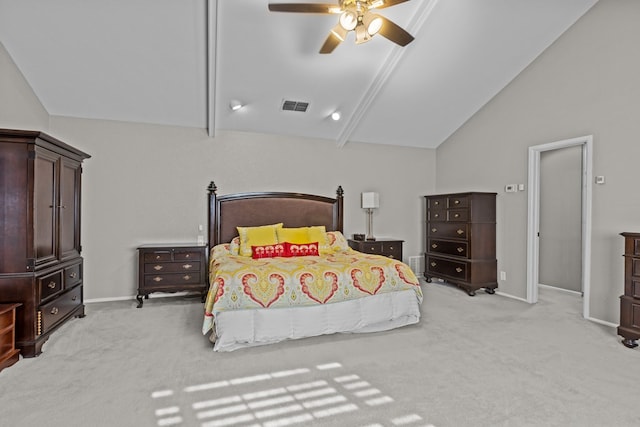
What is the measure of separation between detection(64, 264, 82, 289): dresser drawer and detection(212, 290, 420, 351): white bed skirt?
1.80 metres

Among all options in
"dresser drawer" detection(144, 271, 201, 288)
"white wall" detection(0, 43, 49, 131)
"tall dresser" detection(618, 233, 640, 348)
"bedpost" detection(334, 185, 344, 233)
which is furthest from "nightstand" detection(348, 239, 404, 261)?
"white wall" detection(0, 43, 49, 131)

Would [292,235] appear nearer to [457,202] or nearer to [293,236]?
[293,236]

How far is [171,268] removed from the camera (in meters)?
4.62

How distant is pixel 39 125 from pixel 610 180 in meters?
6.70

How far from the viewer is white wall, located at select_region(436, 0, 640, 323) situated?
370 centimetres

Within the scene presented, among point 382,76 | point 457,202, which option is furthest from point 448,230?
point 382,76

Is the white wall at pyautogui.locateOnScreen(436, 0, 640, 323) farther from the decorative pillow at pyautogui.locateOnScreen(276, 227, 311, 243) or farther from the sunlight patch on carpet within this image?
the sunlight patch on carpet

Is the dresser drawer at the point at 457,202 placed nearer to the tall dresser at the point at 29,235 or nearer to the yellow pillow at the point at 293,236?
the yellow pillow at the point at 293,236

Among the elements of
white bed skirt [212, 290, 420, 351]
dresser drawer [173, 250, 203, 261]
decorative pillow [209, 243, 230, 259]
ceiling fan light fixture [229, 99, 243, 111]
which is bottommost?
white bed skirt [212, 290, 420, 351]

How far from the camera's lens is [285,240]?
195 inches

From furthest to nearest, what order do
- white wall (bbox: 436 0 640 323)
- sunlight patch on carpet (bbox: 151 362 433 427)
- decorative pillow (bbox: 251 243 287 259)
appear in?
decorative pillow (bbox: 251 243 287 259)
white wall (bbox: 436 0 640 323)
sunlight patch on carpet (bbox: 151 362 433 427)

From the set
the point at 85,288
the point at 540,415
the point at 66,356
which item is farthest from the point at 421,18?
the point at 85,288

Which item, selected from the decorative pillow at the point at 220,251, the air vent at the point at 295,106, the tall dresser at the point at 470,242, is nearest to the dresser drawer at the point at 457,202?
the tall dresser at the point at 470,242

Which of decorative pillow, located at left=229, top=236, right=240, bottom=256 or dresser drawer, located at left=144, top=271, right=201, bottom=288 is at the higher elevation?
decorative pillow, located at left=229, top=236, right=240, bottom=256
